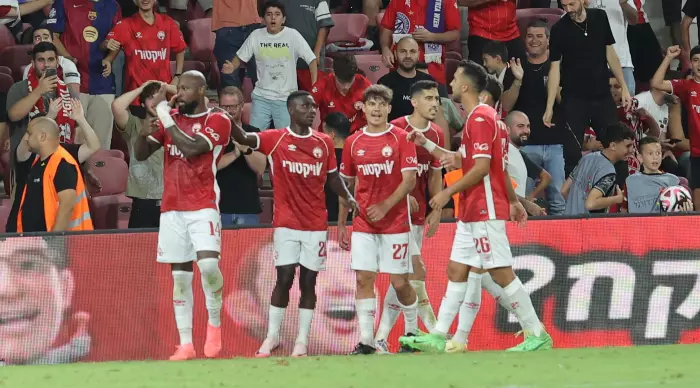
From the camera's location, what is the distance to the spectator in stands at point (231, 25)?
14.3 m

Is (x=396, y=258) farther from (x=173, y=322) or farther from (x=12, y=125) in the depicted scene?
(x=12, y=125)

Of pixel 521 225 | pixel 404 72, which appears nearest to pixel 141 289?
pixel 521 225

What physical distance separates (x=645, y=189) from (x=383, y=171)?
125 inches

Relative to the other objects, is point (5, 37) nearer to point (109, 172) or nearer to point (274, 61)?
point (109, 172)

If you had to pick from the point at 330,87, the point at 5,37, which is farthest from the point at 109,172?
the point at 5,37

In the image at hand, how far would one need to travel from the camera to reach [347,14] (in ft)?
51.9

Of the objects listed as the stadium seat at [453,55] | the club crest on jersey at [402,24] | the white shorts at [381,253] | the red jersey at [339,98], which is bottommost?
the white shorts at [381,253]

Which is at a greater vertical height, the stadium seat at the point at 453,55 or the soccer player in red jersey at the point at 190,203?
the stadium seat at the point at 453,55

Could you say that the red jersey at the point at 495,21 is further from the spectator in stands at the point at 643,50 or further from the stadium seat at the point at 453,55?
the spectator in stands at the point at 643,50

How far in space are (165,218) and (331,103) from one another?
12.8ft

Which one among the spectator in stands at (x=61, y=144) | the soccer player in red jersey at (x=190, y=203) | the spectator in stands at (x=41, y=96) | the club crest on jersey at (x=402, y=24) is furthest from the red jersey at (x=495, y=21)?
the soccer player in red jersey at (x=190, y=203)

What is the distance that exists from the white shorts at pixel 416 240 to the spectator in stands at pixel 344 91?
2704 millimetres

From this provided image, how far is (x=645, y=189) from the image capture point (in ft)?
38.5

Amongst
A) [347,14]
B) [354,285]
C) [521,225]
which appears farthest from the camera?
[347,14]
